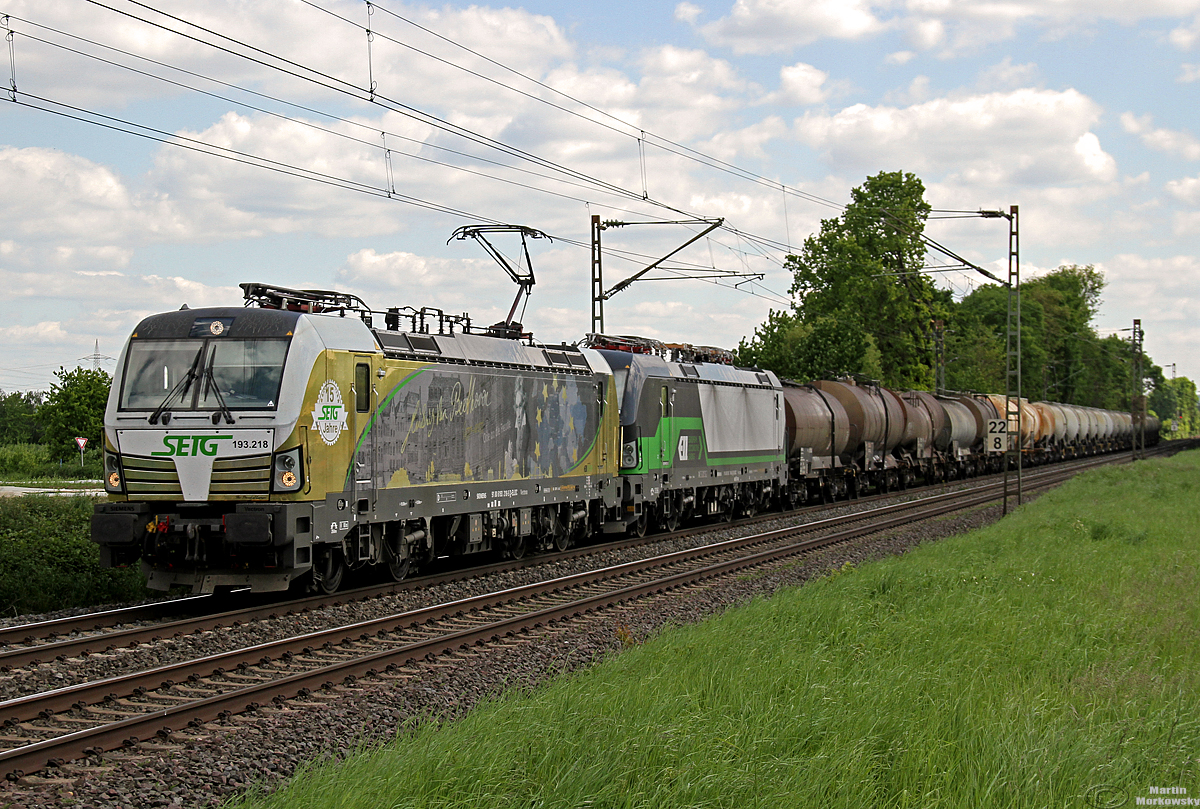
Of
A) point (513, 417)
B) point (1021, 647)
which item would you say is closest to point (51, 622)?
point (513, 417)

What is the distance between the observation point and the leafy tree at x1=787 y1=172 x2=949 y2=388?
189 ft

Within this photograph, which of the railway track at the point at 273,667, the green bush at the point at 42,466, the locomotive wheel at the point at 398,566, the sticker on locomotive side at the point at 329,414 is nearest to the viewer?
the railway track at the point at 273,667

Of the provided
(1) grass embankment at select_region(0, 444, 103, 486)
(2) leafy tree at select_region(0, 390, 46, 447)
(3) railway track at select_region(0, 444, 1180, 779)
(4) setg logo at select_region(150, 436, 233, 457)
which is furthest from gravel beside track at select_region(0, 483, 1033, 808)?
(2) leafy tree at select_region(0, 390, 46, 447)

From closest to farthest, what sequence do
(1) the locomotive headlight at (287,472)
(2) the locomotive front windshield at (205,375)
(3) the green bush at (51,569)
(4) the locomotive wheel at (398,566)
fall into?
(1) the locomotive headlight at (287,472) < (2) the locomotive front windshield at (205,375) < (3) the green bush at (51,569) < (4) the locomotive wheel at (398,566)

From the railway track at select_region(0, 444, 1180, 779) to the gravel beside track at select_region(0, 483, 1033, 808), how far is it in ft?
0.60

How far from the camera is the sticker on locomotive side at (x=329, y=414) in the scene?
1326 cm

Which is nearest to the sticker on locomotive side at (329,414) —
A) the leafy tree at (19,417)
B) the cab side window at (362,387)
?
the cab side window at (362,387)

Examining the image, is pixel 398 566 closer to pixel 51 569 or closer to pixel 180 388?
pixel 180 388

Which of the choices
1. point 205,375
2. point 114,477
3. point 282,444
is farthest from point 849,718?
point 114,477

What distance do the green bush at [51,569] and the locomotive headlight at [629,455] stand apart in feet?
31.4

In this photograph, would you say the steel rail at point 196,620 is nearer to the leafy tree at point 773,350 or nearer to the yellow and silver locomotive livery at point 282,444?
the yellow and silver locomotive livery at point 282,444

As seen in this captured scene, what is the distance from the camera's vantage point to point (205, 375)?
43.0 feet

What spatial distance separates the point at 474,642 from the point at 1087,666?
19.7 ft

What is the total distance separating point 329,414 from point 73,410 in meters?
43.5
